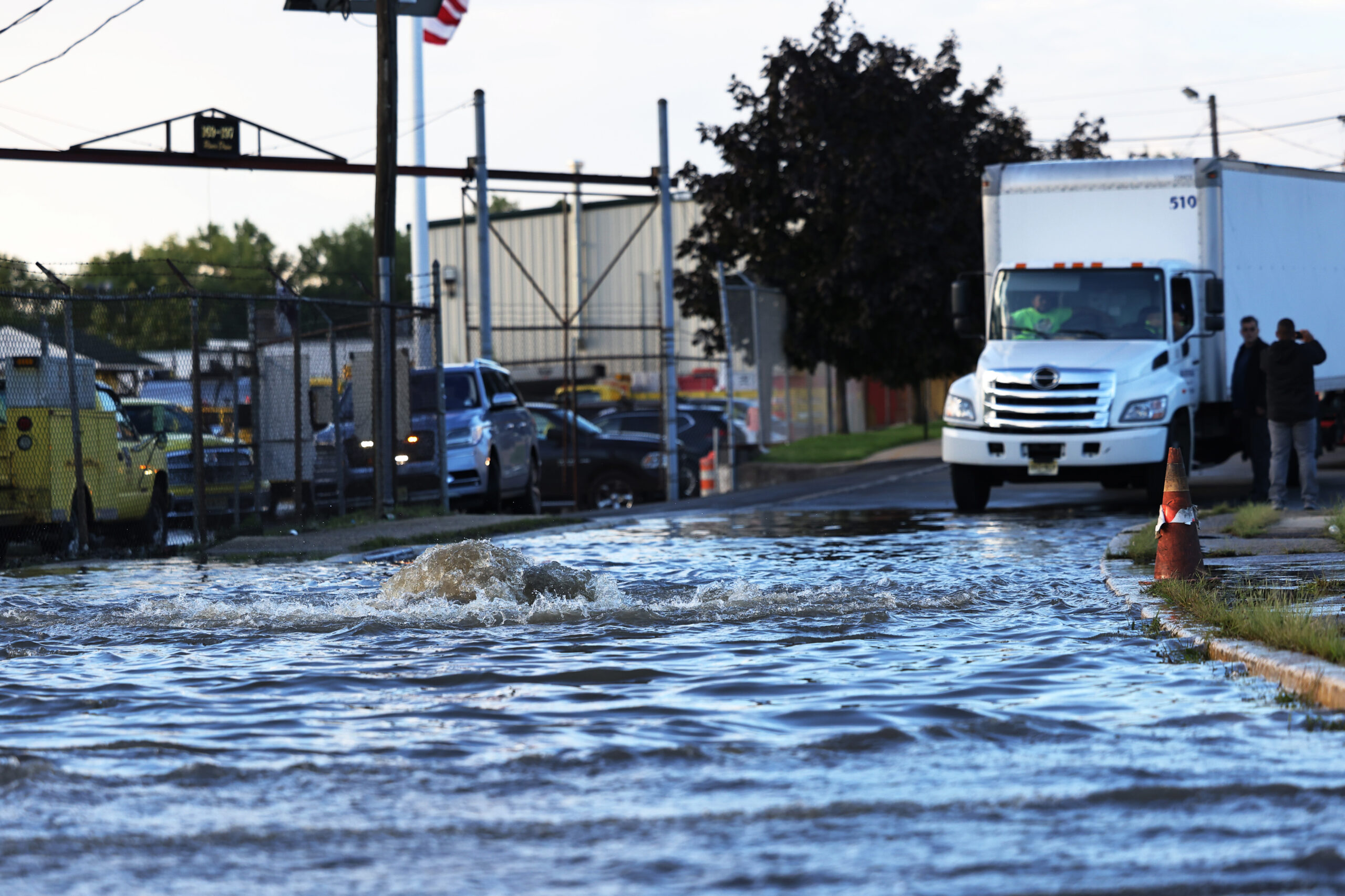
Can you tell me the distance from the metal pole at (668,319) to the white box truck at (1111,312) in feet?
21.6

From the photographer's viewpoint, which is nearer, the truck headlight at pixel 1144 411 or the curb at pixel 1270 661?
the curb at pixel 1270 661

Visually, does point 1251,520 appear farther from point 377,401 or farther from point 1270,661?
point 377,401

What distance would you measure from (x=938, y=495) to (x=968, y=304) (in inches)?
129

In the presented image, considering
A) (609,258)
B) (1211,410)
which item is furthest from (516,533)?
(609,258)

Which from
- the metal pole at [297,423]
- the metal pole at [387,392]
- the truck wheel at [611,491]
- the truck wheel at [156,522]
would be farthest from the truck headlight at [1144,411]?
the truck wheel at [156,522]

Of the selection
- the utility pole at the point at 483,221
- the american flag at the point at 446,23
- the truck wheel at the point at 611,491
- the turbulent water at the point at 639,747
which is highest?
the american flag at the point at 446,23

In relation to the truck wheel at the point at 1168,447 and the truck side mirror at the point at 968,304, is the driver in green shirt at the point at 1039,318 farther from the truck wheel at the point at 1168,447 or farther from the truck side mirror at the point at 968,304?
the truck wheel at the point at 1168,447

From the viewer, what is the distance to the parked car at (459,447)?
2041 centimetres

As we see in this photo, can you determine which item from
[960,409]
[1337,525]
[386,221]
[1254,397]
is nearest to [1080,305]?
[960,409]

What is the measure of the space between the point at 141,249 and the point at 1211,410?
120743 millimetres

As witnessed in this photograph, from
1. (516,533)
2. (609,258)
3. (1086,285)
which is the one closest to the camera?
(516,533)

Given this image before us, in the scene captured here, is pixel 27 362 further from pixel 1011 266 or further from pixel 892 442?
pixel 892 442

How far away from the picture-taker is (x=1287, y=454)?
16.5 metres

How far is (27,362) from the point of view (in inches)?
587
